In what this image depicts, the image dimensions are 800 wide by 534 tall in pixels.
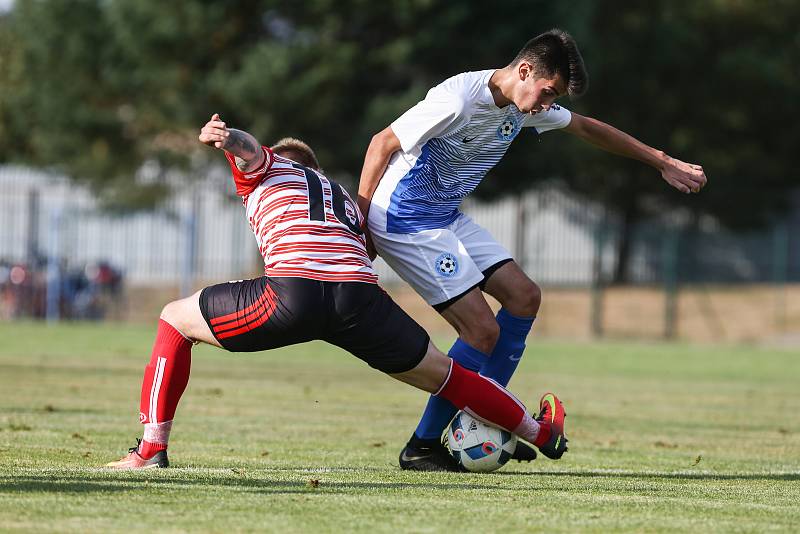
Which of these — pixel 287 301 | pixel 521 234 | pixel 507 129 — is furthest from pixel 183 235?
pixel 287 301

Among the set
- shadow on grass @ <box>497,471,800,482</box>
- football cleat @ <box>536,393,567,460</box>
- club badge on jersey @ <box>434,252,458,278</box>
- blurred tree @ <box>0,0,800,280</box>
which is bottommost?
shadow on grass @ <box>497,471,800,482</box>

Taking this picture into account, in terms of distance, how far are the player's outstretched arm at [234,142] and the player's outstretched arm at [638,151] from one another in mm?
1979

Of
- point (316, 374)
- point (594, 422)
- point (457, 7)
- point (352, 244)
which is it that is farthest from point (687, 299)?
point (352, 244)

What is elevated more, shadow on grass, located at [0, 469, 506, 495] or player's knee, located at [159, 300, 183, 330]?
player's knee, located at [159, 300, 183, 330]

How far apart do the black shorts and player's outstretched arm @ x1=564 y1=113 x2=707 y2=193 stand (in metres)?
1.71

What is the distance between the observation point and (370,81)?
36094mm

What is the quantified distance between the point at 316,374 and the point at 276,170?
9.95 meters

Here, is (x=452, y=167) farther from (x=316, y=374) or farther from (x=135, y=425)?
(x=316, y=374)

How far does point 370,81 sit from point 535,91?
96.3 feet

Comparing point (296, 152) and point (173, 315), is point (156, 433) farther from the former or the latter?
point (296, 152)

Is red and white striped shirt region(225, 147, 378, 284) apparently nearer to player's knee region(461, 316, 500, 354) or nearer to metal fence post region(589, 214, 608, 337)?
player's knee region(461, 316, 500, 354)

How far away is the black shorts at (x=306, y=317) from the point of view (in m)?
6.55

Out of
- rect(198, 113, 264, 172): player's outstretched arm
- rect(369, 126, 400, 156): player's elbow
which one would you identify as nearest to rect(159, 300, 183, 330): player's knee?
rect(198, 113, 264, 172): player's outstretched arm

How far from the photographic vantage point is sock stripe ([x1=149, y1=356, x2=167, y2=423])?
678 centimetres
